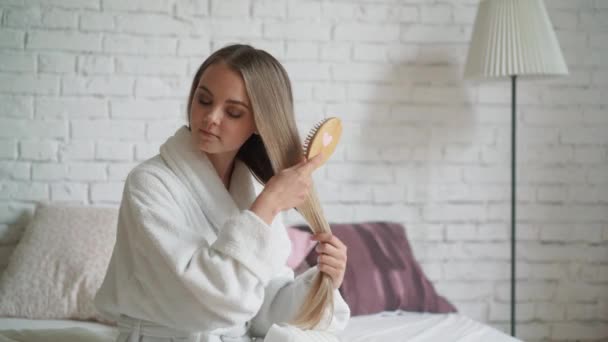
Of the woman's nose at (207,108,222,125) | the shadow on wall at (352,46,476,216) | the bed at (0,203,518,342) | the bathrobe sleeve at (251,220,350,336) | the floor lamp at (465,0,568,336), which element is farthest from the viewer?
the shadow on wall at (352,46,476,216)

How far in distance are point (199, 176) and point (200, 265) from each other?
26cm

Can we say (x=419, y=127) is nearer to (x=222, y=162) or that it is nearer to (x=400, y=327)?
(x=400, y=327)

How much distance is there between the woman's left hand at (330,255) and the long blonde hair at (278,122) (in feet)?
0.06

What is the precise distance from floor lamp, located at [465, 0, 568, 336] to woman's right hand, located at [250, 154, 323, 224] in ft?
4.03

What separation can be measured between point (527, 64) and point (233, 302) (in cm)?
153

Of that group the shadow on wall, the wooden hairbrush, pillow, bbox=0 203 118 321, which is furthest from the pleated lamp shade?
pillow, bbox=0 203 118 321

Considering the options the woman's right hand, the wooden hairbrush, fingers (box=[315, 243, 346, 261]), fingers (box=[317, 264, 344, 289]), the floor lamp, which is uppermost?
the floor lamp

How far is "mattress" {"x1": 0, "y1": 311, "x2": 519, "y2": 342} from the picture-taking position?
175 centimetres

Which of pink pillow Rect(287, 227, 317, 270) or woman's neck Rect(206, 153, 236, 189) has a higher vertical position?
woman's neck Rect(206, 153, 236, 189)

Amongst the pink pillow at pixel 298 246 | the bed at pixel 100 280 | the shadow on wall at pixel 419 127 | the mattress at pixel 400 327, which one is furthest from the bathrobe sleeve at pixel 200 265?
the shadow on wall at pixel 419 127

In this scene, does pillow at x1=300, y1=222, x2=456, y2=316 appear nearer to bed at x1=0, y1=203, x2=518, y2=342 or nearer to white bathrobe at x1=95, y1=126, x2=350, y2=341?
bed at x1=0, y1=203, x2=518, y2=342

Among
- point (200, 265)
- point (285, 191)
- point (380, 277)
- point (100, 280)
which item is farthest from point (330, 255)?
point (100, 280)

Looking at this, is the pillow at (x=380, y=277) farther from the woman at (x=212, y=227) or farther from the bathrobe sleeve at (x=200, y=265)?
the bathrobe sleeve at (x=200, y=265)

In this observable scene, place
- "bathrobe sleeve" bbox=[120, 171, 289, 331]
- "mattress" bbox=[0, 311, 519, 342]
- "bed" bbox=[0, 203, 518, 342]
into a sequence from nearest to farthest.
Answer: "bathrobe sleeve" bbox=[120, 171, 289, 331], "mattress" bbox=[0, 311, 519, 342], "bed" bbox=[0, 203, 518, 342]
